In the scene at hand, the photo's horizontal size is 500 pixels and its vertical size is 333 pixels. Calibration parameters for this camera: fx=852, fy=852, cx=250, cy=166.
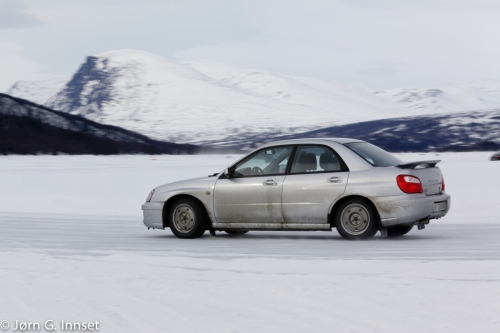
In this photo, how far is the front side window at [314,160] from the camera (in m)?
12.2

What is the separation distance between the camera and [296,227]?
12.1m

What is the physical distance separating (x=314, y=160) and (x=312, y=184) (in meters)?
0.46

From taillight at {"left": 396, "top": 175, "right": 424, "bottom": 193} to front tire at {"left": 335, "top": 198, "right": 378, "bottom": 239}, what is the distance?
1.67 feet

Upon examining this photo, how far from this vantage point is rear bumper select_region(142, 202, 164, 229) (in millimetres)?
13164

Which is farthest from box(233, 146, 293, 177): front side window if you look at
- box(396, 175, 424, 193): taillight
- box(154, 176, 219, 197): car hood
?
box(396, 175, 424, 193): taillight

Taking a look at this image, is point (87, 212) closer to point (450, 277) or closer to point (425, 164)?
point (425, 164)

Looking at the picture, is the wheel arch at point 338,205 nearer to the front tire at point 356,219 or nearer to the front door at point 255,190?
the front tire at point 356,219

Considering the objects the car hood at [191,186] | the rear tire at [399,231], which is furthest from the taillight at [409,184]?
the car hood at [191,186]

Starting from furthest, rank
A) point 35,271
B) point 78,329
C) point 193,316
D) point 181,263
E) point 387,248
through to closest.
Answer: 1. point 387,248
2. point 181,263
3. point 35,271
4. point 193,316
5. point 78,329

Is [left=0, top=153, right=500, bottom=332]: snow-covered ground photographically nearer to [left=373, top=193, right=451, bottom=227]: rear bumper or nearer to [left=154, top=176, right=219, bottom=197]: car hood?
[left=373, top=193, right=451, bottom=227]: rear bumper

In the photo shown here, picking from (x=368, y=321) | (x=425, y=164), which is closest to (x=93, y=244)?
(x=425, y=164)

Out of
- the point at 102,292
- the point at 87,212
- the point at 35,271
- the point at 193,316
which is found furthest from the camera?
the point at 87,212

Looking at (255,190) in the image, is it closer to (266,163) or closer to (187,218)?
(266,163)

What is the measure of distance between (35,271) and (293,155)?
15.3 feet
